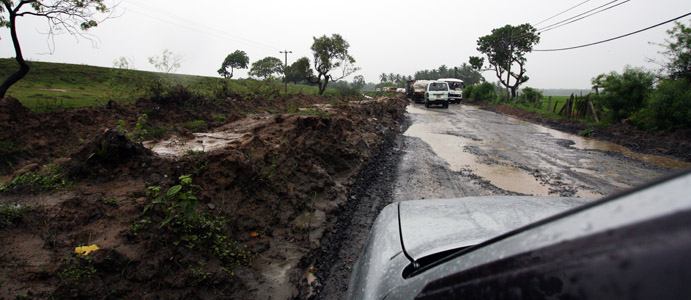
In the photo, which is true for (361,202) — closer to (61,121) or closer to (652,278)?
(652,278)

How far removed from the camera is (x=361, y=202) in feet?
16.8

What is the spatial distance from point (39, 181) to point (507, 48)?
4542 cm

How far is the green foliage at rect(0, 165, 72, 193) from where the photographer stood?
306cm

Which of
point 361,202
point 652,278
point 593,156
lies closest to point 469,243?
point 652,278

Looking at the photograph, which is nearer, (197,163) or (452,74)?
(197,163)

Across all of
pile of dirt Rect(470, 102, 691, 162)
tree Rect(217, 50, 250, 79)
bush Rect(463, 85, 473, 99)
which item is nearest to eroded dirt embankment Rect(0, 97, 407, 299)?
pile of dirt Rect(470, 102, 691, 162)

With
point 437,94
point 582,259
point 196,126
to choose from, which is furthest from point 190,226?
point 437,94

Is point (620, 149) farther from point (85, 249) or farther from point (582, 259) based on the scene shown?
point (85, 249)

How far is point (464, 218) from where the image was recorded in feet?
5.54

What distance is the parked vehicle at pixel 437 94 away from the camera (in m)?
25.0

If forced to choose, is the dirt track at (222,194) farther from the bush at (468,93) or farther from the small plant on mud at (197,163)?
the bush at (468,93)

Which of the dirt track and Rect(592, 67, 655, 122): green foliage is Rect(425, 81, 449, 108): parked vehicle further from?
the dirt track

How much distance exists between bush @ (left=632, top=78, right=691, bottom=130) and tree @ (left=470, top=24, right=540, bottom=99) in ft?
77.5

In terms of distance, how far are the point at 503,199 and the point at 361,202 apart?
3.30 meters
